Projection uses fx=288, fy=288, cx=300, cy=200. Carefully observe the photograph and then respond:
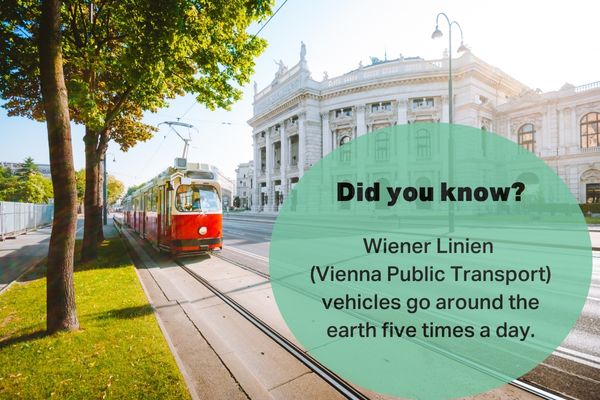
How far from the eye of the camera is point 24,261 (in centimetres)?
1048

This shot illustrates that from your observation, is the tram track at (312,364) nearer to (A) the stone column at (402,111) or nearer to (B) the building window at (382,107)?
(A) the stone column at (402,111)

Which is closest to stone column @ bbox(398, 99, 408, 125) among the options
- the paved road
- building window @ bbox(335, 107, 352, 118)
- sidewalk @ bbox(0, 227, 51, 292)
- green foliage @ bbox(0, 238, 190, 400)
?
building window @ bbox(335, 107, 352, 118)

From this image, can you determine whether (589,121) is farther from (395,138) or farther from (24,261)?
(24,261)

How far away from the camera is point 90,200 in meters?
10.8

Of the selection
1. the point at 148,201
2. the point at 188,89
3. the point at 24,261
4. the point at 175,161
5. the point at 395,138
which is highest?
the point at 395,138

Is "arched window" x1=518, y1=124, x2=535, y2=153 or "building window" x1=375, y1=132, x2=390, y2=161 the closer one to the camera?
"arched window" x1=518, y1=124, x2=535, y2=153

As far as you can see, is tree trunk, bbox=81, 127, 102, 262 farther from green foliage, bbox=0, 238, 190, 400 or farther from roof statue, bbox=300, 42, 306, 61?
roof statue, bbox=300, 42, 306, 61

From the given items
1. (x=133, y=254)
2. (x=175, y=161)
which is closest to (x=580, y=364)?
(x=175, y=161)

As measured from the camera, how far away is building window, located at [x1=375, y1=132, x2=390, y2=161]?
36619mm

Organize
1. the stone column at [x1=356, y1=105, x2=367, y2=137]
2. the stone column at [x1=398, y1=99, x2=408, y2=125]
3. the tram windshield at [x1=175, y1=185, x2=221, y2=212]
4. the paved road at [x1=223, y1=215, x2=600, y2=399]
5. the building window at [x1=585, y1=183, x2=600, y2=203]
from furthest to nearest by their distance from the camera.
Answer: the stone column at [x1=356, y1=105, x2=367, y2=137] → the stone column at [x1=398, y1=99, x2=408, y2=125] → the building window at [x1=585, y1=183, x2=600, y2=203] → the tram windshield at [x1=175, y1=185, x2=221, y2=212] → the paved road at [x1=223, y1=215, x2=600, y2=399]

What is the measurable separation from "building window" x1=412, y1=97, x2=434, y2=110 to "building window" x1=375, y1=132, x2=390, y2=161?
500 cm

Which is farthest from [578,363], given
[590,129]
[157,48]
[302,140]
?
[302,140]

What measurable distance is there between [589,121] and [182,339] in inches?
1653

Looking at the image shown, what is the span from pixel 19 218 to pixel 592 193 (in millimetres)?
49761
